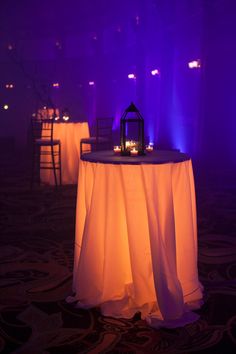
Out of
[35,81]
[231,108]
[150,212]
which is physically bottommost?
[150,212]

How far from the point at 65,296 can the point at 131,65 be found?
831cm

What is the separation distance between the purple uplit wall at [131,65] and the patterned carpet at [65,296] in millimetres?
2961

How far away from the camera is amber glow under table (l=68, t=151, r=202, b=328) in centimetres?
225

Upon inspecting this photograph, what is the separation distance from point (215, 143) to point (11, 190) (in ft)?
10.9

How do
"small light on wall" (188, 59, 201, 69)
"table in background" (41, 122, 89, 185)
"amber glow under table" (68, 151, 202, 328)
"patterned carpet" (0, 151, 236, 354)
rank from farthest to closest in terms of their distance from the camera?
"small light on wall" (188, 59, 201, 69) → "table in background" (41, 122, 89, 185) → "amber glow under table" (68, 151, 202, 328) → "patterned carpet" (0, 151, 236, 354)

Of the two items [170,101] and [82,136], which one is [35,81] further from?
[82,136]

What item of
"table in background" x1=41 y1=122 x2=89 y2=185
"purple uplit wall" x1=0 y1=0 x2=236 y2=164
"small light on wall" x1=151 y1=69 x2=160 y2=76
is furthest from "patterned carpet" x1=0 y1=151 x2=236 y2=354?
"small light on wall" x1=151 y1=69 x2=160 y2=76

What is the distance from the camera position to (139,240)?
90.9 inches

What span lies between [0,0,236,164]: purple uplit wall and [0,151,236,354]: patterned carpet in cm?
296

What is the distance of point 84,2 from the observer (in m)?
10.0

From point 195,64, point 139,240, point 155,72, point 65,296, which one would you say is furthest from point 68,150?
point 139,240

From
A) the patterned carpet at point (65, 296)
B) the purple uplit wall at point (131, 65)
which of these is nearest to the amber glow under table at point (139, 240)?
the patterned carpet at point (65, 296)

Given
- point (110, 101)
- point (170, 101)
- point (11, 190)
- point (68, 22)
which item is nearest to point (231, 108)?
point (170, 101)

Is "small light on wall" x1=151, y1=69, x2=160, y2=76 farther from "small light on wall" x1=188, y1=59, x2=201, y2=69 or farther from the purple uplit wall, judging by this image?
"small light on wall" x1=188, y1=59, x2=201, y2=69
